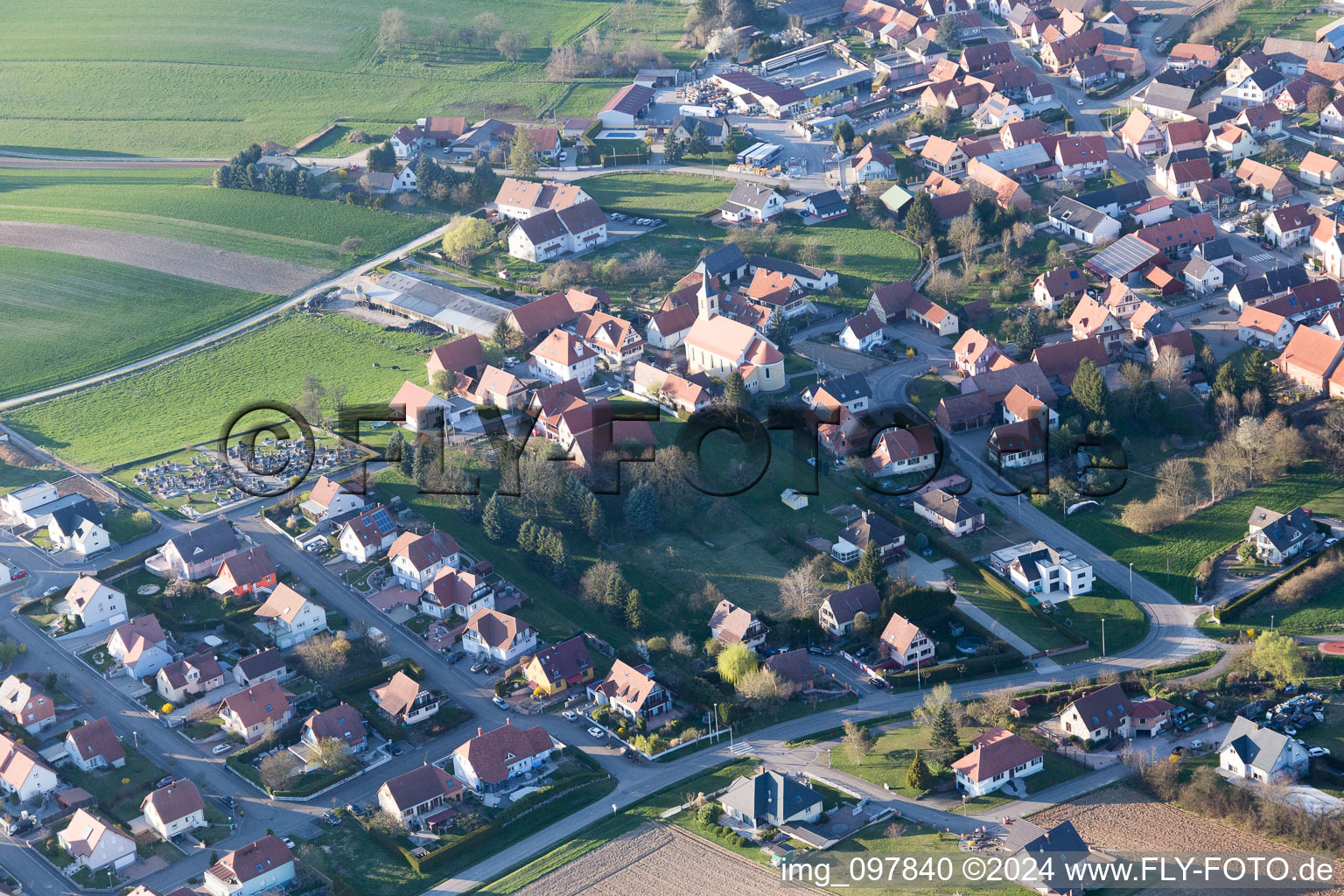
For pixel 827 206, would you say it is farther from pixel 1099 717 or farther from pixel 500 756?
pixel 500 756

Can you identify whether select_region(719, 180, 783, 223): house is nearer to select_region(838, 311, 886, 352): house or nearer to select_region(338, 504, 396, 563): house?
select_region(838, 311, 886, 352): house

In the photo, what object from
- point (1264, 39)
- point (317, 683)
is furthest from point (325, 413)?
point (1264, 39)

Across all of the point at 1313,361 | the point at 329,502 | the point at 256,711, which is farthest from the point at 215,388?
the point at 1313,361

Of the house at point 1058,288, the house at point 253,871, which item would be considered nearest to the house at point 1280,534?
the house at point 1058,288

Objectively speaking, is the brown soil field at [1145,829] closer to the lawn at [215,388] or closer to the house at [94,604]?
the house at [94,604]

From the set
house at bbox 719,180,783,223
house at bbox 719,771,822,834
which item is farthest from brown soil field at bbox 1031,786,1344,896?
house at bbox 719,180,783,223
